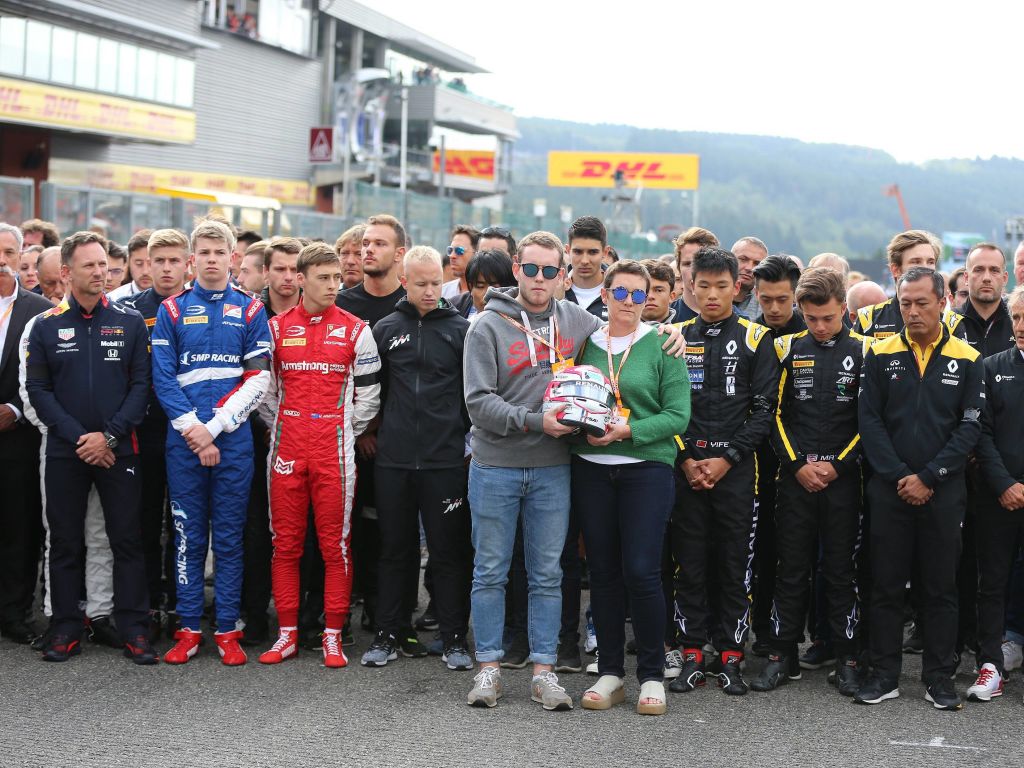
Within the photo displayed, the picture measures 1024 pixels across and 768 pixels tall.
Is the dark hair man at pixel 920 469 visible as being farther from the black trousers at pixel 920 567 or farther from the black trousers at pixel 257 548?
the black trousers at pixel 257 548

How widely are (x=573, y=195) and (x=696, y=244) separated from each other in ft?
368

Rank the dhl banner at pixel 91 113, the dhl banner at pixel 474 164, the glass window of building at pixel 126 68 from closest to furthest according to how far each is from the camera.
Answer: the dhl banner at pixel 91 113
the glass window of building at pixel 126 68
the dhl banner at pixel 474 164

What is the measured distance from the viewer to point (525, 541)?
5.69m

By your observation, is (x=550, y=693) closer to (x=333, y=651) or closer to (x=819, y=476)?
(x=333, y=651)

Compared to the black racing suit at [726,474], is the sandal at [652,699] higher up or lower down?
lower down

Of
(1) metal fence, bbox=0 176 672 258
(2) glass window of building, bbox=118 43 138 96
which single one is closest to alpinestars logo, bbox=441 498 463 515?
(1) metal fence, bbox=0 176 672 258

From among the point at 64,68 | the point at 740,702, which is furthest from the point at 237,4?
the point at 740,702

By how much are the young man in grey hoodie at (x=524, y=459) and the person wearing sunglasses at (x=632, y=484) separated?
14cm

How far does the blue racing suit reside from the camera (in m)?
6.12

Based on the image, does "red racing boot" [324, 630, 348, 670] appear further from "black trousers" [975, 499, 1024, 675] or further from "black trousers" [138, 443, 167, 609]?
"black trousers" [975, 499, 1024, 675]

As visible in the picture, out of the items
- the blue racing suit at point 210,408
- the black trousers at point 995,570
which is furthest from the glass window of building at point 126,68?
the black trousers at point 995,570

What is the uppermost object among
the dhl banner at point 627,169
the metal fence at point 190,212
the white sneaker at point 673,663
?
the dhl banner at point 627,169

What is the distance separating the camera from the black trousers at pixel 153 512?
21.7 ft

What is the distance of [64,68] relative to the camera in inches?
1210
